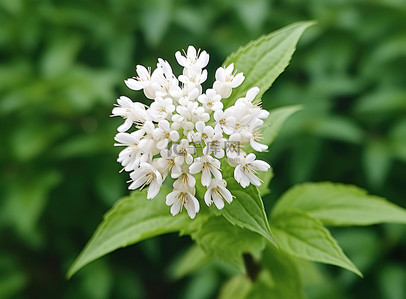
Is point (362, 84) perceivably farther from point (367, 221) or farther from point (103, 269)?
point (103, 269)

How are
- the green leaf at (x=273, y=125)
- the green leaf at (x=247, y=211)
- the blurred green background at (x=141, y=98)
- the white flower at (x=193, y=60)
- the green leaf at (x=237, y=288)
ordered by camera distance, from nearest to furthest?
the green leaf at (x=247, y=211)
the white flower at (x=193, y=60)
the green leaf at (x=273, y=125)
the green leaf at (x=237, y=288)
the blurred green background at (x=141, y=98)

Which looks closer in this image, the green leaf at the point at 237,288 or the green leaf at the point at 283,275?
the green leaf at the point at 283,275

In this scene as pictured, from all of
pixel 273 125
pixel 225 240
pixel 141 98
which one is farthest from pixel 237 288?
pixel 141 98

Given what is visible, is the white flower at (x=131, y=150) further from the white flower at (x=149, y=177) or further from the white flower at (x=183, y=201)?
the white flower at (x=183, y=201)

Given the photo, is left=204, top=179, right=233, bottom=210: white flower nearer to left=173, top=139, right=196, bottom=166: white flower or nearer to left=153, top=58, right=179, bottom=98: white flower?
left=173, top=139, right=196, bottom=166: white flower

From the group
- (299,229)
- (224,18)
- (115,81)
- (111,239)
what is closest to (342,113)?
(224,18)

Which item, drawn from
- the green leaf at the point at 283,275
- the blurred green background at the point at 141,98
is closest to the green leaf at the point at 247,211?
the green leaf at the point at 283,275

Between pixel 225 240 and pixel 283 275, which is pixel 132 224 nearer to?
pixel 225 240
